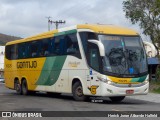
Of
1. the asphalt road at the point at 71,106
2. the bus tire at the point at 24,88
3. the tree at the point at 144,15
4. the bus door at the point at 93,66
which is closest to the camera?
the asphalt road at the point at 71,106

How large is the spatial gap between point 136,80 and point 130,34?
227 centimetres

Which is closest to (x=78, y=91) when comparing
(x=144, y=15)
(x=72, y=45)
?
(x=72, y=45)

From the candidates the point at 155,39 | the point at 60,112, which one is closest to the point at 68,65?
the point at 60,112

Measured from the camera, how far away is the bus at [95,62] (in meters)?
19.7

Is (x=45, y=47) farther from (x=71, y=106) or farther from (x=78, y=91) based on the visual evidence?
(x=71, y=106)

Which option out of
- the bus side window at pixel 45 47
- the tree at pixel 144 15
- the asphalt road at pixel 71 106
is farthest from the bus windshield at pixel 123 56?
the tree at pixel 144 15

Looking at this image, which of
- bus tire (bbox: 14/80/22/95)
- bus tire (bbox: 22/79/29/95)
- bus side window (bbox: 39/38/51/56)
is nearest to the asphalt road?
bus side window (bbox: 39/38/51/56)

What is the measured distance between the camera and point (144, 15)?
137 feet

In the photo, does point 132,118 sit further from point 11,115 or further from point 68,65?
point 68,65

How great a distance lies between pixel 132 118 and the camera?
13.9m

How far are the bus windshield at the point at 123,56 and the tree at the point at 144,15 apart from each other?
20.5 meters

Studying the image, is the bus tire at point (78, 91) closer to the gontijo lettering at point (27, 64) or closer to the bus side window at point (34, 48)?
the bus side window at point (34, 48)

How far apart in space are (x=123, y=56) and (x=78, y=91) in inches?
118

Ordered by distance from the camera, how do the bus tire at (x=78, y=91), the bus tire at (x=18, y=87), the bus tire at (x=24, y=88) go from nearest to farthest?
the bus tire at (x=78, y=91), the bus tire at (x=24, y=88), the bus tire at (x=18, y=87)
